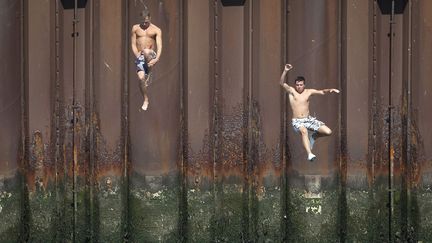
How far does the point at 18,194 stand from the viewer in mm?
8258

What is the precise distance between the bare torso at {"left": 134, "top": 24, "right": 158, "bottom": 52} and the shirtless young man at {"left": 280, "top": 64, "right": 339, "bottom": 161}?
141 cm

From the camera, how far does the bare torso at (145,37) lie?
813 cm

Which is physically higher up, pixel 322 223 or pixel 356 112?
pixel 356 112

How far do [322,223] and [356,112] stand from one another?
120 centimetres

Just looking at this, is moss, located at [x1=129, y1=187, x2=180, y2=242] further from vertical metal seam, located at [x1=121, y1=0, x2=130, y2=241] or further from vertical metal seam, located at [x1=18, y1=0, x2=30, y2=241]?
vertical metal seam, located at [x1=18, y1=0, x2=30, y2=241]

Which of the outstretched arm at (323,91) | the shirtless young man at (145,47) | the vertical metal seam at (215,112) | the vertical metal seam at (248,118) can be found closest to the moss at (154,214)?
the vertical metal seam at (215,112)

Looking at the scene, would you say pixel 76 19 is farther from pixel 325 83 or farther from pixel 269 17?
pixel 325 83

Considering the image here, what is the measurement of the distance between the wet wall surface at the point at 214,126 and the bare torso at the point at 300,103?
100 mm

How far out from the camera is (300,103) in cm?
800

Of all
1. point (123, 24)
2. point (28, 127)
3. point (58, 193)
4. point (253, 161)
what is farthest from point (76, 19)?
point (253, 161)

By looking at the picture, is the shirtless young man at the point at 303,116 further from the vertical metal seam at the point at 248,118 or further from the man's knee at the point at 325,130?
the vertical metal seam at the point at 248,118

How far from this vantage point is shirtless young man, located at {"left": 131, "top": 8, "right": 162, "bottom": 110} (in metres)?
8.13

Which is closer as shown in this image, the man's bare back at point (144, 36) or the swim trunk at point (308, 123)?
the swim trunk at point (308, 123)

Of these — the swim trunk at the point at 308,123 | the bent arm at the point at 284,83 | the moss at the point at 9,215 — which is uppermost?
the bent arm at the point at 284,83
